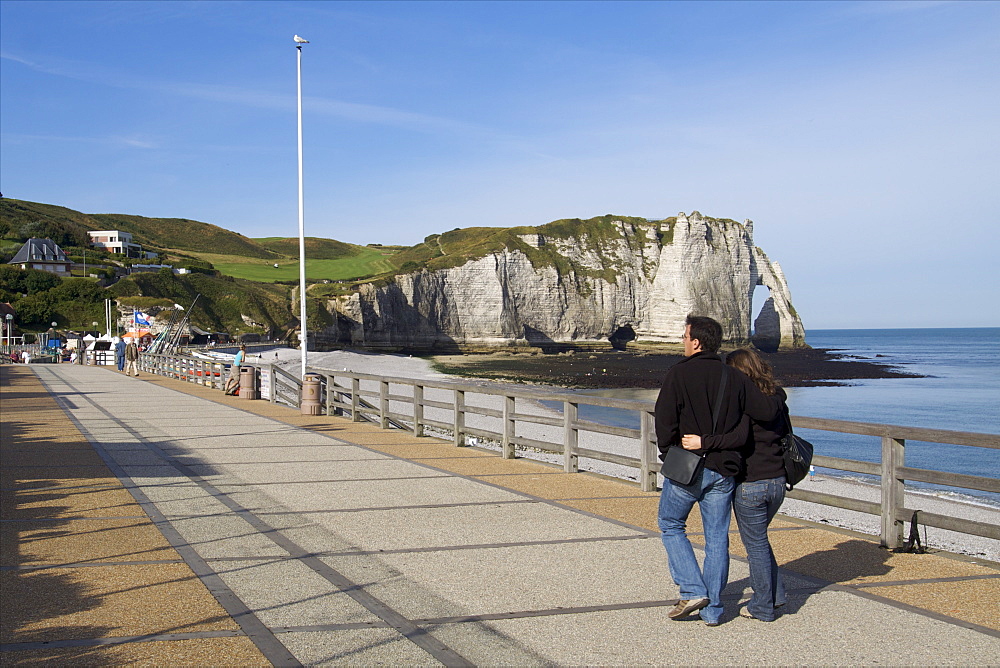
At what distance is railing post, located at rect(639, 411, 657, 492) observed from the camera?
9.73m

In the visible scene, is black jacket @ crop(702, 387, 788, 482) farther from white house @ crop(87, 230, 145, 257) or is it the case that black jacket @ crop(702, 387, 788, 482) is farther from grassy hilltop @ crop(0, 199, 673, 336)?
white house @ crop(87, 230, 145, 257)

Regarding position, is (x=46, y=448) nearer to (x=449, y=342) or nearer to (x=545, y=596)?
(x=545, y=596)

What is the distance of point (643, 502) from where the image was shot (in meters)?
9.20

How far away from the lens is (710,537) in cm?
515

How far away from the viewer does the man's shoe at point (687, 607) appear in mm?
4977

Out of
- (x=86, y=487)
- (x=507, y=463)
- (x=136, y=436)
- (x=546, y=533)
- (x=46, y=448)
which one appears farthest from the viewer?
(x=136, y=436)

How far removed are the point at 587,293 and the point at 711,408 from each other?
368 ft

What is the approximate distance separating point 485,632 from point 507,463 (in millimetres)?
7469

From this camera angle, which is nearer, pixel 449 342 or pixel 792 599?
pixel 792 599

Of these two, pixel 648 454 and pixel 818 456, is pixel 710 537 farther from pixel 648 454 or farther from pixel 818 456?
pixel 648 454

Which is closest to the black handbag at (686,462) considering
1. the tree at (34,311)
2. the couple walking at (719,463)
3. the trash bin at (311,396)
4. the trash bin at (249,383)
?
the couple walking at (719,463)

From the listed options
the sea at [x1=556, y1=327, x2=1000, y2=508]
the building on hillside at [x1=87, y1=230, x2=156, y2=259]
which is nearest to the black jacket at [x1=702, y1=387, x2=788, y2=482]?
the sea at [x1=556, y1=327, x2=1000, y2=508]

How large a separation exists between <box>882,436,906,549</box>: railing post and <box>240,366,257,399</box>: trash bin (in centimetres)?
2098

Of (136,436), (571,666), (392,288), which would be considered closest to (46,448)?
(136,436)
